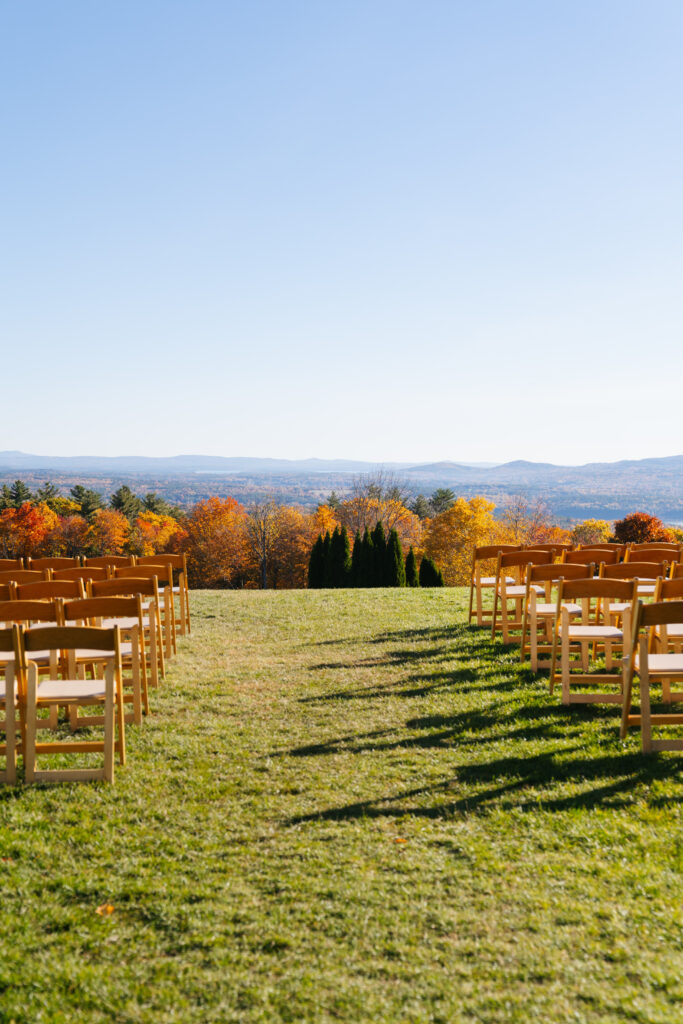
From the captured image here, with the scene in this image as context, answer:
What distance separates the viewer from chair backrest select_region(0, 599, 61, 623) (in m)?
5.55

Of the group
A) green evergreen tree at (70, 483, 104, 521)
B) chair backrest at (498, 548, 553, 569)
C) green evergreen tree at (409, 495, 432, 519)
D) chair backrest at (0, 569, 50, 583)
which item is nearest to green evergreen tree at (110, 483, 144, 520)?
green evergreen tree at (70, 483, 104, 521)

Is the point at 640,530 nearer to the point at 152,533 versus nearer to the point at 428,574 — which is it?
the point at 428,574

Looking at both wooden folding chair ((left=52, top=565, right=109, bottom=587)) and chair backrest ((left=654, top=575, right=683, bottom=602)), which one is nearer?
chair backrest ((left=654, top=575, right=683, bottom=602))

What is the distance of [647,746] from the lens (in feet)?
16.4

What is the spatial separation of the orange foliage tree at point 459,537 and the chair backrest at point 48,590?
4964 centimetres

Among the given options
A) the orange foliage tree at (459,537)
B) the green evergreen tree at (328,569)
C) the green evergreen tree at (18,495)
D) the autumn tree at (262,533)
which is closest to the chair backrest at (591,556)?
the green evergreen tree at (328,569)

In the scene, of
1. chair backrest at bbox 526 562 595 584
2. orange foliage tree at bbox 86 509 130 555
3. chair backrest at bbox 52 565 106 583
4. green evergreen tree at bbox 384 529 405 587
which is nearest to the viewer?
chair backrest at bbox 526 562 595 584

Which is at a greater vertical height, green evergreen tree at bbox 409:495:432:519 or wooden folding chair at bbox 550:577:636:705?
wooden folding chair at bbox 550:577:636:705

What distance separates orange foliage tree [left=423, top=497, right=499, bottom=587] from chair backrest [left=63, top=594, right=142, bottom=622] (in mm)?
50614

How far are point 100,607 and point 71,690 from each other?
2.97 ft

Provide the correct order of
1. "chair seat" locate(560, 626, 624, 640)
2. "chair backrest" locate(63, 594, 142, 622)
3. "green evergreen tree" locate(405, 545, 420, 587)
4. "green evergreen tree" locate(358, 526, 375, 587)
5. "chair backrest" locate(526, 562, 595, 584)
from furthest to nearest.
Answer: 1. "green evergreen tree" locate(405, 545, 420, 587)
2. "green evergreen tree" locate(358, 526, 375, 587)
3. "chair backrest" locate(526, 562, 595, 584)
4. "chair seat" locate(560, 626, 624, 640)
5. "chair backrest" locate(63, 594, 142, 622)

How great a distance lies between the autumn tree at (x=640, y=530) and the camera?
4691 cm

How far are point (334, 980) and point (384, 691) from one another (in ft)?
15.5

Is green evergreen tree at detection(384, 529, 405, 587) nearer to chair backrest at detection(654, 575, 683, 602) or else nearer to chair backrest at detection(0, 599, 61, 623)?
chair backrest at detection(654, 575, 683, 602)
